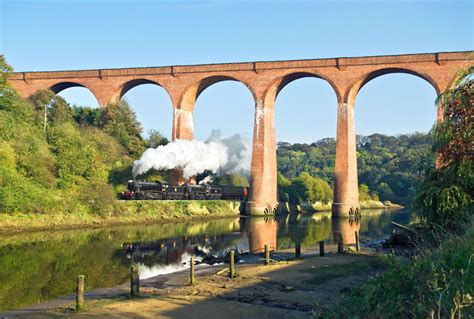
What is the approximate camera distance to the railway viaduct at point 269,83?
37.2 m

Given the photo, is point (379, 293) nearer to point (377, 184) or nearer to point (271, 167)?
point (271, 167)

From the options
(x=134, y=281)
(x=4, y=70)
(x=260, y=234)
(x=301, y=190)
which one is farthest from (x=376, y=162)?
(x=134, y=281)

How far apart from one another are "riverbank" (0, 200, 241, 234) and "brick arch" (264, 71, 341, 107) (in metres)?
9.24

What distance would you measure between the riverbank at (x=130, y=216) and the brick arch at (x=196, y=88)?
28.5ft

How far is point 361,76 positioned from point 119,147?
67.4 feet

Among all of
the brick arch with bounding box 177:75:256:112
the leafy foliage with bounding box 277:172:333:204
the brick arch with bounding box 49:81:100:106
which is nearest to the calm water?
the brick arch with bounding box 177:75:256:112

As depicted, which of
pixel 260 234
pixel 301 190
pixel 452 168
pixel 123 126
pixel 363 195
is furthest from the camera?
pixel 363 195

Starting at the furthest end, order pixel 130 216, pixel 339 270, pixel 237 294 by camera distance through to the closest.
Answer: pixel 130 216 < pixel 339 270 < pixel 237 294

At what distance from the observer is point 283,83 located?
4112cm

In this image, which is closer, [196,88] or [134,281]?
[134,281]

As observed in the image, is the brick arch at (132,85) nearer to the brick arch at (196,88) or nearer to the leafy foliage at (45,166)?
the brick arch at (196,88)

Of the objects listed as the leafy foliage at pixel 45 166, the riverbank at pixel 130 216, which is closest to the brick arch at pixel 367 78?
the riverbank at pixel 130 216

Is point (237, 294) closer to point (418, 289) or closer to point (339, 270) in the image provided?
point (339, 270)

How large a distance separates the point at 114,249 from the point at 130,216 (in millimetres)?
12269
